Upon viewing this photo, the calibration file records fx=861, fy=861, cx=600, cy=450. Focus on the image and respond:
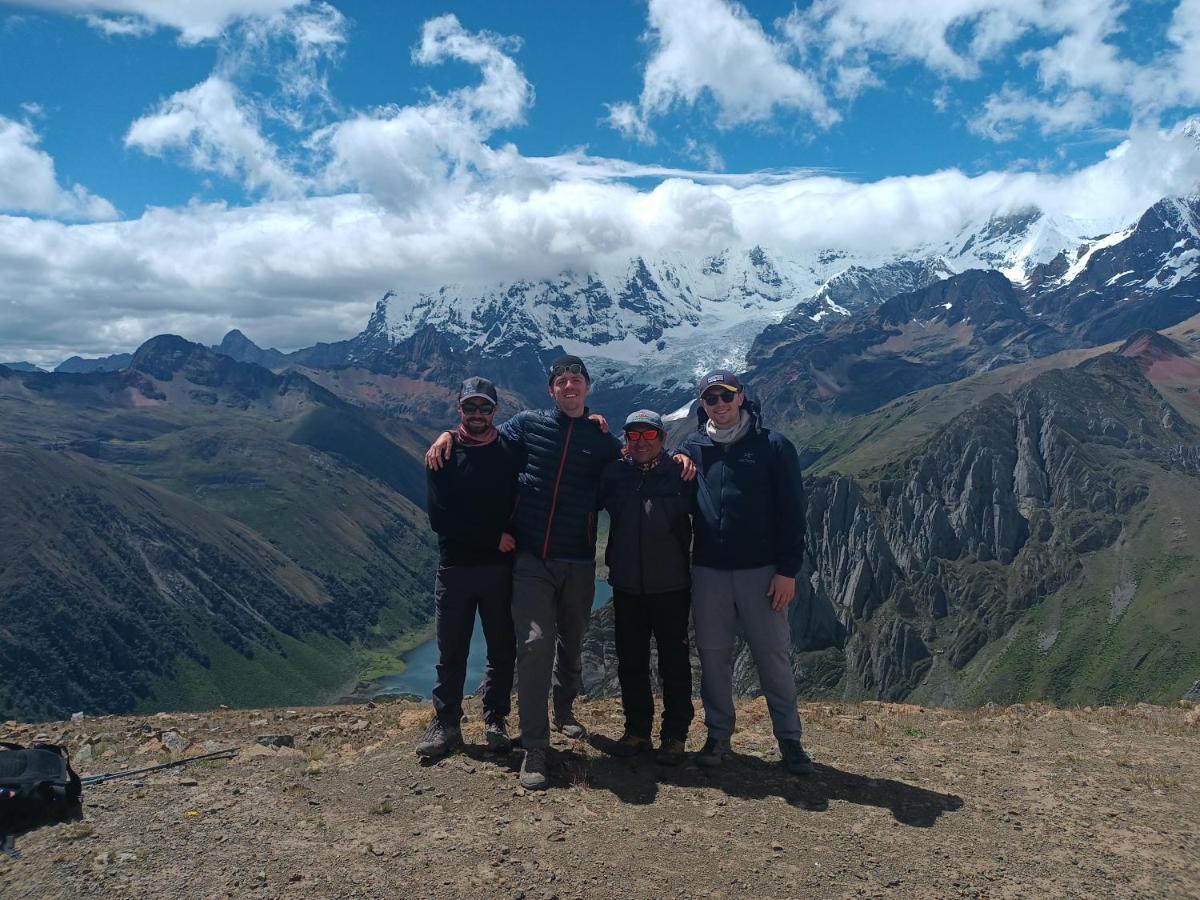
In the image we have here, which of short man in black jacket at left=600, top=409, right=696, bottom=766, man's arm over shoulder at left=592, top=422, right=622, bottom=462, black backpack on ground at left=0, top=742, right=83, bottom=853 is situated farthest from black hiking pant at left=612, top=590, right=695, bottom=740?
black backpack on ground at left=0, top=742, right=83, bottom=853

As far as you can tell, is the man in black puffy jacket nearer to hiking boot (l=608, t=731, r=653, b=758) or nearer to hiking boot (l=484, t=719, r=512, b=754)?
hiking boot (l=484, t=719, r=512, b=754)

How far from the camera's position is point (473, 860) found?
9719mm

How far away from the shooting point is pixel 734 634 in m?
12.3

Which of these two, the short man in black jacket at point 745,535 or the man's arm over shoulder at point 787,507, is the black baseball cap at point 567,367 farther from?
the man's arm over shoulder at point 787,507

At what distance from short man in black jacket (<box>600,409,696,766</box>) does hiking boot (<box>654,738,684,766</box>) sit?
0.05 ft

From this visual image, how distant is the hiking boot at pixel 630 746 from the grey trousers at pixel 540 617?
3.95 feet

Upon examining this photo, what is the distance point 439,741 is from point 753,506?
5776 millimetres

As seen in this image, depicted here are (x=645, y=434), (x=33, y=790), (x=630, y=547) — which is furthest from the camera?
(x=630, y=547)

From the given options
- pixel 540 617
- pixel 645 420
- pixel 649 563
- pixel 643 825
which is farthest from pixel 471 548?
pixel 643 825

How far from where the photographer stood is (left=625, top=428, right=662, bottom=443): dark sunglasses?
39.1 feet

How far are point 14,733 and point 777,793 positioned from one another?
1598 centimetres

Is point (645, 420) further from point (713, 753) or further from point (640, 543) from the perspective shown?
point (713, 753)

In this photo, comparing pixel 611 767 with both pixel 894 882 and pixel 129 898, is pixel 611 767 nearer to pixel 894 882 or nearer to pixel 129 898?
pixel 894 882

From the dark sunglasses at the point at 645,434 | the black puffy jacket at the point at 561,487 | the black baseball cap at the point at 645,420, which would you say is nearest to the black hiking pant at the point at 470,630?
the black puffy jacket at the point at 561,487
